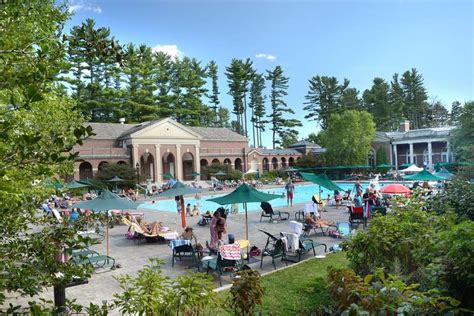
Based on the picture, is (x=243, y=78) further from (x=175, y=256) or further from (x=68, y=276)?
(x=68, y=276)

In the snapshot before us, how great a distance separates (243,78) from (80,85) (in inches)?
1239

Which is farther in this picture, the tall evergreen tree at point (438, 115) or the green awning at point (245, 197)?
the tall evergreen tree at point (438, 115)

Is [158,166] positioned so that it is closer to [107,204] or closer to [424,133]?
[107,204]

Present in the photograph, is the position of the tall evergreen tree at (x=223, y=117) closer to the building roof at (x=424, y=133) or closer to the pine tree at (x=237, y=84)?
the pine tree at (x=237, y=84)

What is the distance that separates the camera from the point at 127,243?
13.7 metres

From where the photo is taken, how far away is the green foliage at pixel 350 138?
5209cm

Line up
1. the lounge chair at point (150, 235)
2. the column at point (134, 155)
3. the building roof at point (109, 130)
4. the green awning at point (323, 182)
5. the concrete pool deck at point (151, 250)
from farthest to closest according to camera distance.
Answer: the building roof at point (109, 130) < the column at point (134, 155) < the green awning at point (323, 182) < the lounge chair at point (150, 235) < the concrete pool deck at point (151, 250)

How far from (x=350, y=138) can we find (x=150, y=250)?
45.1 m

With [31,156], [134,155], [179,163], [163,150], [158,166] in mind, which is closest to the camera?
[31,156]

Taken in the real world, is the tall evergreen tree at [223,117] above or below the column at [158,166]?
above

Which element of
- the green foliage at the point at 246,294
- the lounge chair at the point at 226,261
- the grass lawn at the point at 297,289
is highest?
the green foliage at the point at 246,294

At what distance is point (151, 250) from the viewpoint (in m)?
12.3

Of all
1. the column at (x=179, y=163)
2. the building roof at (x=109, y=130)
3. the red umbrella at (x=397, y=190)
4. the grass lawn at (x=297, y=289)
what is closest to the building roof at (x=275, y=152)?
the column at (x=179, y=163)

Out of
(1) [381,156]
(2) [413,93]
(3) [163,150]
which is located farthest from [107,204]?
(2) [413,93]
